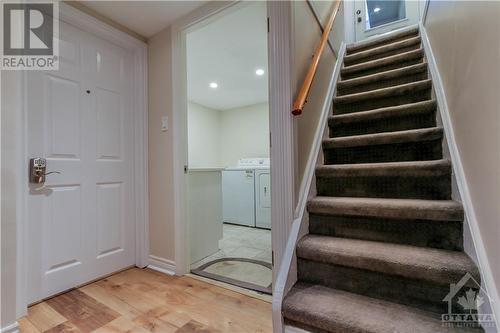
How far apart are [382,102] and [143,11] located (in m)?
2.11

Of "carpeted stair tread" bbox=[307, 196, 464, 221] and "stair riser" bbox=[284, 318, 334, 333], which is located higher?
"carpeted stair tread" bbox=[307, 196, 464, 221]

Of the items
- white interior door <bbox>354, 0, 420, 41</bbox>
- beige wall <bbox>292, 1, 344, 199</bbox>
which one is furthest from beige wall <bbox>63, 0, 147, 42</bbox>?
white interior door <bbox>354, 0, 420, 41</bbox>

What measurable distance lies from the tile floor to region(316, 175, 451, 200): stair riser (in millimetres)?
1171

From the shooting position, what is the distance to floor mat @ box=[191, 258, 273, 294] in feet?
6.04

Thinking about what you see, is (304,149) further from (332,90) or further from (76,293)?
(76,293)

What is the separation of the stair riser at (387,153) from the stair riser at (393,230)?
52 cm

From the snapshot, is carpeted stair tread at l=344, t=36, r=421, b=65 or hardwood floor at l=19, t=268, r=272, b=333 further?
carpeted stair tread at l=344, t=36, r=421, b=65

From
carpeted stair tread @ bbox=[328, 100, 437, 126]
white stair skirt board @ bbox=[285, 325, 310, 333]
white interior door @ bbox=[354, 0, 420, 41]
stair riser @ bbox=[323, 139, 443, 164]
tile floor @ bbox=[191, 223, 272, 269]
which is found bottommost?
tile floor @ bbox=[191, 223, 272, 269]

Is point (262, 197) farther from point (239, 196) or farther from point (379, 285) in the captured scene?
point (379, 285)

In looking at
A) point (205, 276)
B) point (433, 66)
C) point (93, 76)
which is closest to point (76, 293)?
point (205, 276)

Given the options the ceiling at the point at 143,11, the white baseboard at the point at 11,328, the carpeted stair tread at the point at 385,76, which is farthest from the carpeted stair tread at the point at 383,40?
the white baseboard at the point at 11,328

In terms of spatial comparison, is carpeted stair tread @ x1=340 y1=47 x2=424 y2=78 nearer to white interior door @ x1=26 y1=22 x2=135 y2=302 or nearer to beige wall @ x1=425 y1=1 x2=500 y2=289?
beige wall @ x1=425 y1=1 x2=500 y2=289

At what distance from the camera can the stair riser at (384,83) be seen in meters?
1.93

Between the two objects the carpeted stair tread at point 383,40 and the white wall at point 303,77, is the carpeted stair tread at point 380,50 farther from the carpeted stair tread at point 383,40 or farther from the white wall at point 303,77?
the white wall at point 303,77
